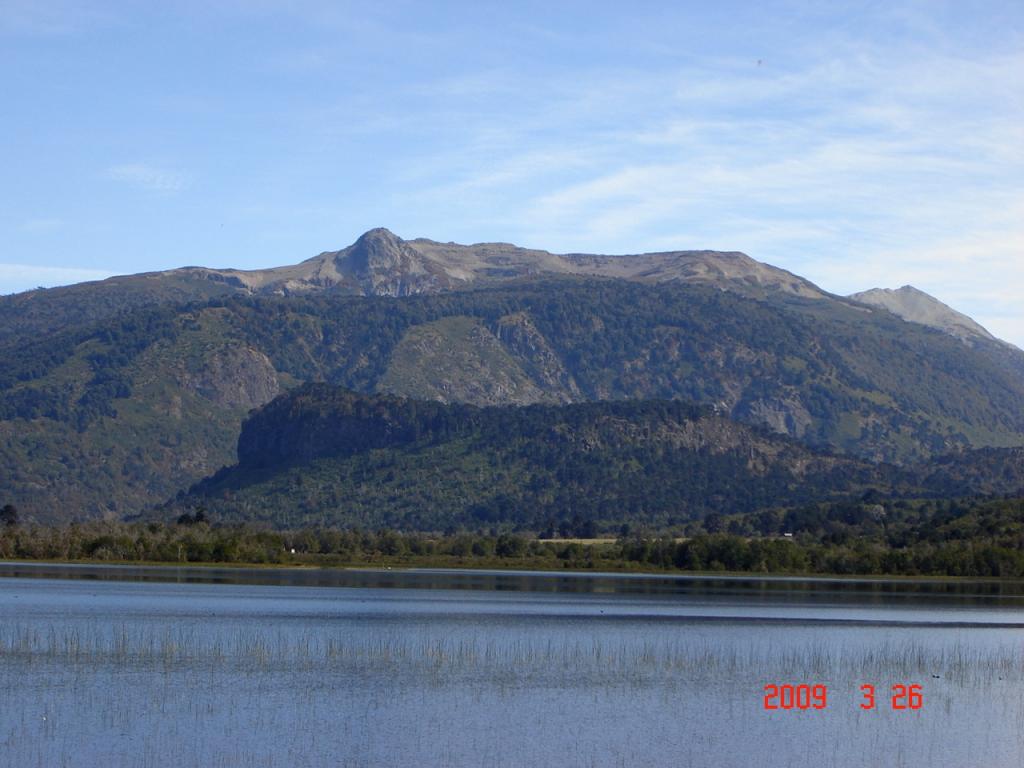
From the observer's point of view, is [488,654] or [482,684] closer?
[482,684]

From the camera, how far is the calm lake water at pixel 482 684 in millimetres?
55281

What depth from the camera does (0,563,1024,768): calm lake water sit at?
55281mm

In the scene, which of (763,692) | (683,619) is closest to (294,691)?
(763,692)

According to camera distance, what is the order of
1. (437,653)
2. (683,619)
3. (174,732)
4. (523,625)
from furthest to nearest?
(683,619) → (523,625) → (437,653) → (174,732)

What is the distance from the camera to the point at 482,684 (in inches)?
2852

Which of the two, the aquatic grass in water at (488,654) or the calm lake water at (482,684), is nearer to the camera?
the calm lake water at (482,684)

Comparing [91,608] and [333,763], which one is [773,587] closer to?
[91,608]

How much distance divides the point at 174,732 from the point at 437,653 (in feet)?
95.8

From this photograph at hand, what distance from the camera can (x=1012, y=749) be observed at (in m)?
58.3

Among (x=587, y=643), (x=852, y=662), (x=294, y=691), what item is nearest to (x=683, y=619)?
(x=587, y=643)

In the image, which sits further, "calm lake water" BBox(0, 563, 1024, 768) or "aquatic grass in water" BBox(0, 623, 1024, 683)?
"aquatic grass in water" BBox(0, 623, 1024, 683)

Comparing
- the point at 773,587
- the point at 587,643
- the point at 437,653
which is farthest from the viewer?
the point at 773,587

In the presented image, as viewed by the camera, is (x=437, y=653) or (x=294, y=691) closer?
(x=294, y=691)

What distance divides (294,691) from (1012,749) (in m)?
30.2
